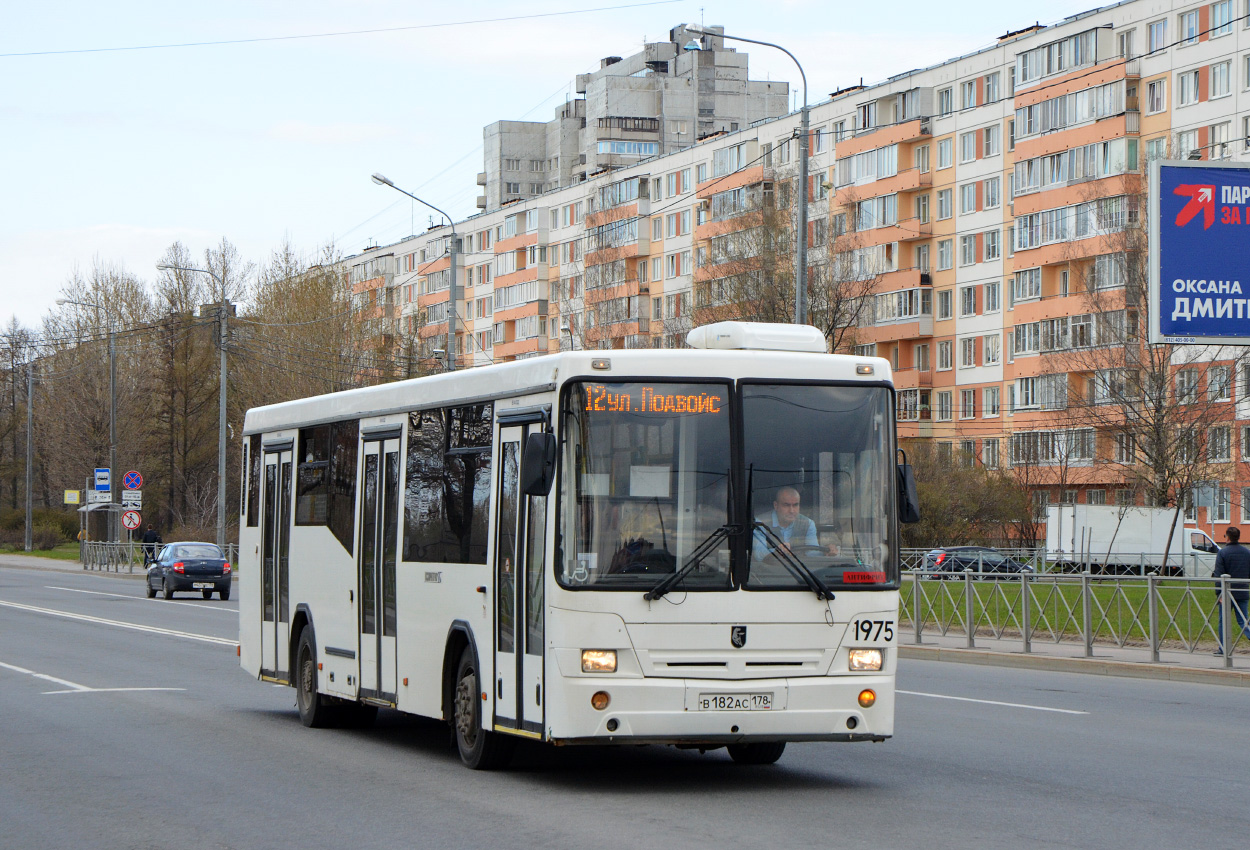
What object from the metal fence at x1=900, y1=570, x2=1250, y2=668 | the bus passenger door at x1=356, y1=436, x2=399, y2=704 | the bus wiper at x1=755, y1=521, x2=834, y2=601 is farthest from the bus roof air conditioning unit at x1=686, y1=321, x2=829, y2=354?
the metal fence at x1=900, y1=570, x2=1250, y2=668

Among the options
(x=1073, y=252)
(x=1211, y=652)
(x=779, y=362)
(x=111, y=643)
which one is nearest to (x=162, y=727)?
(x=779, y=362)

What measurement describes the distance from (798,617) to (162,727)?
6.45 meters

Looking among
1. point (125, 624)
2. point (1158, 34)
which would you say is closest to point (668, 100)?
point (1158, 34)

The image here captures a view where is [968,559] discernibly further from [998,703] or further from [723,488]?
[723,488]

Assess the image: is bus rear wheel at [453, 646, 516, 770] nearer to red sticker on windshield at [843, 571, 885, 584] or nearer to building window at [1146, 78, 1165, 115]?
red sticker on windshield at [843, 571, 885, 584]

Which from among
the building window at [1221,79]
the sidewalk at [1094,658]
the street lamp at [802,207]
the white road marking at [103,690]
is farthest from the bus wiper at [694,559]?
the building window at [1221,79]

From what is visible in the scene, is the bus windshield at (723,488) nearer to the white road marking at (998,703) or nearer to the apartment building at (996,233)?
the white road marking at (998,703)

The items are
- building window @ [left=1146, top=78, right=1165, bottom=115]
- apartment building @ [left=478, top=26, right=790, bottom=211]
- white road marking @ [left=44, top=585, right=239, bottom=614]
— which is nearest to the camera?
white road marking @ [left=44, top=585, right=239, bottom=614]

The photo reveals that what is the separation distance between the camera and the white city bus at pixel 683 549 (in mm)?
9883

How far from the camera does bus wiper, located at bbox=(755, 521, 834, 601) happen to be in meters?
10.1

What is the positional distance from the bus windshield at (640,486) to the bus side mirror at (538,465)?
21cm

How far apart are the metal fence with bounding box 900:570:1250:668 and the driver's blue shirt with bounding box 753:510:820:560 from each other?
40.1 feet

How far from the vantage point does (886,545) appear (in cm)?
1038

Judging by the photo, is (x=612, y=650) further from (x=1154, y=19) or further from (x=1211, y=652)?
(x=1154, y=19)
